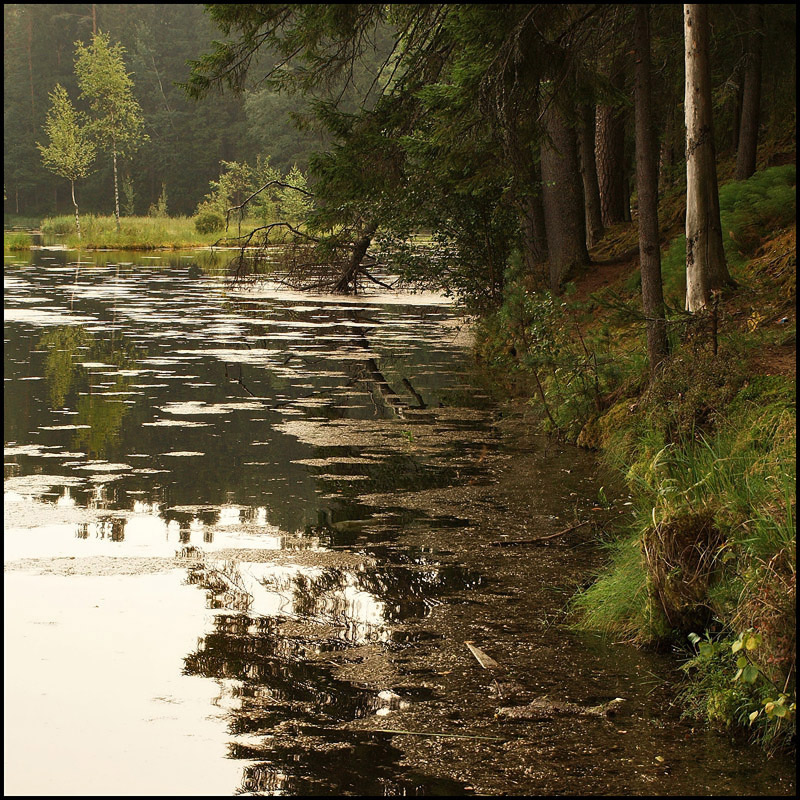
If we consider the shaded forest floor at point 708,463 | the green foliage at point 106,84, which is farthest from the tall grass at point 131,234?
the shaded forest floor at point 708,463

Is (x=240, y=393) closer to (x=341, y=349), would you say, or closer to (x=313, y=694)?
(x=341, y=349)

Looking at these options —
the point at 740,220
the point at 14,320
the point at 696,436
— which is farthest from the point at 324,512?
the point at 14,320

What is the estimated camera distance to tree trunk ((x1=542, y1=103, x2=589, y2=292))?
1593cm

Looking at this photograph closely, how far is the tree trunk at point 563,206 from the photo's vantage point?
15930 mm

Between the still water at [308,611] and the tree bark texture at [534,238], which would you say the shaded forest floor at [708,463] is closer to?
the still water at [308,611]

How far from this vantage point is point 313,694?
4.71 m

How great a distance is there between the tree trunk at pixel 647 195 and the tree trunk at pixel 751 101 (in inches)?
337

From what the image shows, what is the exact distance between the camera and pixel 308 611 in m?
5.71

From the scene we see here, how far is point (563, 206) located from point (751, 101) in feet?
11.6

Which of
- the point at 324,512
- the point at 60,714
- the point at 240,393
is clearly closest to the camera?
the point at 60,714

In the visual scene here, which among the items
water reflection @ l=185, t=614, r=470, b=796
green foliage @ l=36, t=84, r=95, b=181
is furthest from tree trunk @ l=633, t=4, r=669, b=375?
green foliage @ l=36, t=84, r=95, b=181

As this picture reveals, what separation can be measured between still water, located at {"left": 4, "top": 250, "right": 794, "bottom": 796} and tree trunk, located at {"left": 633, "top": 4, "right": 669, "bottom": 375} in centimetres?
135

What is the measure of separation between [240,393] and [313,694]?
8346 mm

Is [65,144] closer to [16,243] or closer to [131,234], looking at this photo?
[131,234]
